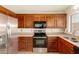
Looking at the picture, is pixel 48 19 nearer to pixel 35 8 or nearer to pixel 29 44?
pixel 35 8

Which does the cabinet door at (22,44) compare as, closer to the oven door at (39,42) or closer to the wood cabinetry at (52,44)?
the oven door at (39,42)

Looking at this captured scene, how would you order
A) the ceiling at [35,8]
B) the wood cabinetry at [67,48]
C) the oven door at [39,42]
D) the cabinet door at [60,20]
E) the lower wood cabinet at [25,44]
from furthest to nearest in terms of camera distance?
the cabinet door at [60,20], the lower wood cabinet at [25,44], the oven door at [39,42], the ceiling at [35,8], the wood cabinetry at [67,48]

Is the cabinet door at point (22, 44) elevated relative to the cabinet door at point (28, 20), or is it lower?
lower

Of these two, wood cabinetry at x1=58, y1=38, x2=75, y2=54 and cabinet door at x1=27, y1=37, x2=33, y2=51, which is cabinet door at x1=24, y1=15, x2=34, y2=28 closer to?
cabinet door at x1=27, y1=37, x2=33, y2=51

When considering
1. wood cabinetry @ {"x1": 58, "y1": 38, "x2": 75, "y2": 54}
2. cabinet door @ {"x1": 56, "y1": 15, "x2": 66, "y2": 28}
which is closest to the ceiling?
cabinet door @ {"x1": 56, "y1": 15, "x2": 66, "y2": 28}

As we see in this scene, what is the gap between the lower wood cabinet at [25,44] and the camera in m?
5.41

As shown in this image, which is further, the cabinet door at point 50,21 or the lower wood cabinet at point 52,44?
the cabinet door at point 50,21

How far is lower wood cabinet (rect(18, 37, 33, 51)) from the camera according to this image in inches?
213

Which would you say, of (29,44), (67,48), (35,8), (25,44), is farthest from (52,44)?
(67,48)

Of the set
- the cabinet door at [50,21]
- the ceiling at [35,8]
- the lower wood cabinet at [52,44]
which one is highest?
the ceiling at [35,8]

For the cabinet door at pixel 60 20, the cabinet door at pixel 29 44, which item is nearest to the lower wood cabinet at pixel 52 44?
the cabinet door at pixel 29 44

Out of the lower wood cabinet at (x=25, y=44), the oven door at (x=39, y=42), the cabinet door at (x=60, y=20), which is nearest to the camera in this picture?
the oven door at (x=39, y=42)
